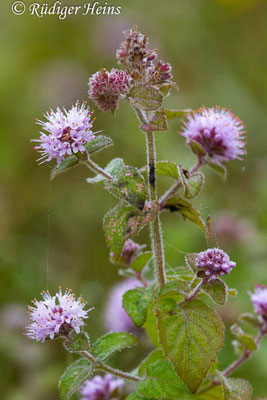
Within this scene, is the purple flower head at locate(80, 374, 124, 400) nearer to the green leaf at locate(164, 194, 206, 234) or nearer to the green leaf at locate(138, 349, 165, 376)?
the green leaf at locate(138, 349, 165, 376)

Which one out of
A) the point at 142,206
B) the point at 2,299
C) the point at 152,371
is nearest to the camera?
the point at 142,206

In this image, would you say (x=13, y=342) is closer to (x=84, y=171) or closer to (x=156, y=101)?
(x=84, y=171)

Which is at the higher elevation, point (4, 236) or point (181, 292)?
point (4, 236)

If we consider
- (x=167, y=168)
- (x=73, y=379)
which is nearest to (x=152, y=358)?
(x=73, y=379)

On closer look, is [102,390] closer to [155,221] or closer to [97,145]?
[155,221]

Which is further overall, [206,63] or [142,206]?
[206,63]

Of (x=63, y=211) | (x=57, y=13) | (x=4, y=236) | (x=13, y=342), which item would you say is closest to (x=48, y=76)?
(x=57, y=13)

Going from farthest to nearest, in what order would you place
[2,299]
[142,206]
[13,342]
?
[2,299]
[13,342]
[142,206]
